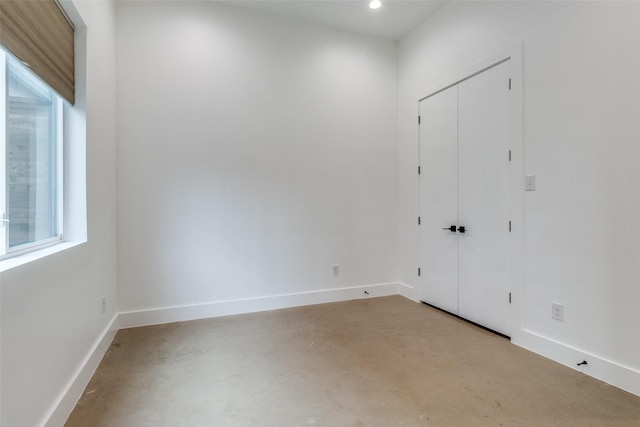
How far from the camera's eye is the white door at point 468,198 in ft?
8.73

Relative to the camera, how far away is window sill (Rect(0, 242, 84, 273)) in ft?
3.94

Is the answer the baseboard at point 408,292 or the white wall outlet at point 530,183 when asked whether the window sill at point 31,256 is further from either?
the baseboard at point 408,292

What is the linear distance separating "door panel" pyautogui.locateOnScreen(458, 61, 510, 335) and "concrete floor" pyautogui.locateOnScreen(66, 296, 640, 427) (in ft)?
1.00

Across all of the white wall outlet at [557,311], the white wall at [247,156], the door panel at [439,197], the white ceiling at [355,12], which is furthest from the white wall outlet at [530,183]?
the white ceiling at [355,12]

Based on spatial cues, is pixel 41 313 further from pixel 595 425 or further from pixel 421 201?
pixel 421 201

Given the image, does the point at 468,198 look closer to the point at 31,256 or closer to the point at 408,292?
the point at 408,292

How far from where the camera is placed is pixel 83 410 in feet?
5.54

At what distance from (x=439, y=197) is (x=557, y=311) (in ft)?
4.89

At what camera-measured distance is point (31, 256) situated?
141 cm

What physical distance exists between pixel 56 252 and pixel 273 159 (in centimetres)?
217

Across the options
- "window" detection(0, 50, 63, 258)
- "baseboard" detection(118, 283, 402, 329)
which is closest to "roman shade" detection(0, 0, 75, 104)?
"window" detection(0, 50, 63, 258)

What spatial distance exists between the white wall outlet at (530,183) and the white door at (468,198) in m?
0.18

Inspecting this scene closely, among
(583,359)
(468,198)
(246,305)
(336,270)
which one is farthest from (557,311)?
(246,305)

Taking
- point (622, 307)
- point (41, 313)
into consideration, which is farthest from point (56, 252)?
point (622, 307)
